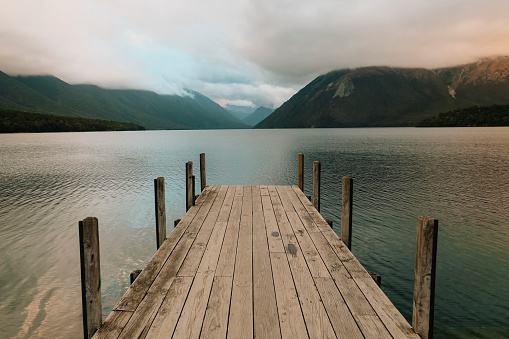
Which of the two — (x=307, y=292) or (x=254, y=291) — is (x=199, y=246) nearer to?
(x=254, y=291)

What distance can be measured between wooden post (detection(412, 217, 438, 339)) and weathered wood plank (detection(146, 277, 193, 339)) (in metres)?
2.88

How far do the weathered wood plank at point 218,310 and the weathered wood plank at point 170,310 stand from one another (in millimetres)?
373

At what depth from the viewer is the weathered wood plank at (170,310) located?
3.50 m

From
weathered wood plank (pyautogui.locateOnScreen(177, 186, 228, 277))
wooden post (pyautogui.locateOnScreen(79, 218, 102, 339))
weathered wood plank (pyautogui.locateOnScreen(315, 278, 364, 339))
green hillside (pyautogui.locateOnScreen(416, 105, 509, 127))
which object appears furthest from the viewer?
green hillside (pyautogui.locateOnScreen(416, 105, 509, 127))

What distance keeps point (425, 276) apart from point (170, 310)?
3.20 meters

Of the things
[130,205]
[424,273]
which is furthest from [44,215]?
[424,273]

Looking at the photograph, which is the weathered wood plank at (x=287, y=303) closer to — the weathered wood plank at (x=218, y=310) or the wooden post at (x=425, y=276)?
the weathered wood plank at (x=218, y=310)

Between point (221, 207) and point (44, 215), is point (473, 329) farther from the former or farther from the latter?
point (44, 215)

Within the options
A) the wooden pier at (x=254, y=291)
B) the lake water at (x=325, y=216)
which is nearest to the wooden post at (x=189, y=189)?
the lake water at (x=325, y=216)

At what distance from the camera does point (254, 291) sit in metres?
4.43

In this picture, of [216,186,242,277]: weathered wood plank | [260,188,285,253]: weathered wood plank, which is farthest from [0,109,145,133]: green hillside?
[216,186,242,277]: weathered wood plank

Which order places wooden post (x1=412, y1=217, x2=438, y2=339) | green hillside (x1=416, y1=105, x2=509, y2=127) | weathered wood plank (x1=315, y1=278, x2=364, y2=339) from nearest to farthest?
weathered wood plank (x1=315, y1=278, x2=364, y2=339)
wooden post (x1=412, y1=217, x2=438, y2=339)
green hillside (x1=416, y1=105, x2=509, y2=127)

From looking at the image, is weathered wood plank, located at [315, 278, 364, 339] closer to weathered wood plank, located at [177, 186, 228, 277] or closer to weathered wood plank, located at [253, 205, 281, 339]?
weathered wood plank, located at [253, 205, 281, 339]

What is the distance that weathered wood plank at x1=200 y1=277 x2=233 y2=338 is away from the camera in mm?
3496
